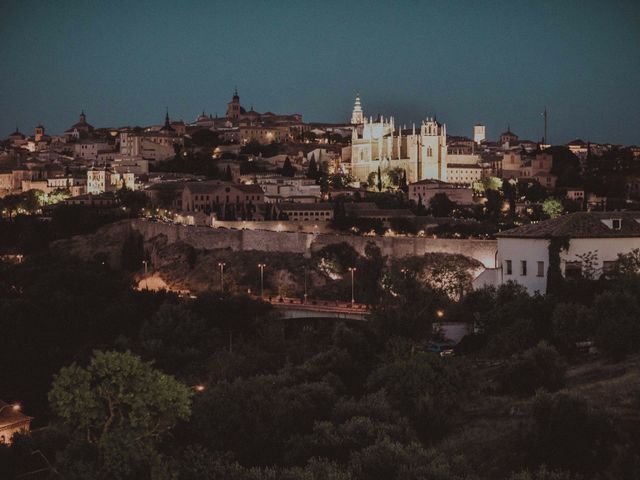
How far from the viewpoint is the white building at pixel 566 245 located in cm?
2467

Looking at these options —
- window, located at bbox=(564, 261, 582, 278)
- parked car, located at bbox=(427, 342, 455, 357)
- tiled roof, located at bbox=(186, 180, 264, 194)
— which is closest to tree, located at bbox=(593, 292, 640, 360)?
parked car, located at bbox=(427, 342, 455, 357)

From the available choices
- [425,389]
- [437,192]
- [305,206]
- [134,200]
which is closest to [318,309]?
[425,389]

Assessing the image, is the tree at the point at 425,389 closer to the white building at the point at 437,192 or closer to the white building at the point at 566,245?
the white building at the point at 566,245

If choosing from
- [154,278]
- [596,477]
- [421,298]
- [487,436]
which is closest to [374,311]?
[421,298]

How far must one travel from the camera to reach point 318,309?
3572 cm

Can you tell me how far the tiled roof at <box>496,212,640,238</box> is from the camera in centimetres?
2488

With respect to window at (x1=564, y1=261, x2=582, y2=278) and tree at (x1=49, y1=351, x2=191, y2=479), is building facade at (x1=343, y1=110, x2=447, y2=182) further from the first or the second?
tree at (x1=49, y1=351, x2=191, y2=479)

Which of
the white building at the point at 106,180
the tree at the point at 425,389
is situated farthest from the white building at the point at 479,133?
the tree at the point at 425,389

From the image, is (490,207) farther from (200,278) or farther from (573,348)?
(573,348)

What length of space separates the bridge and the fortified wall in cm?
601

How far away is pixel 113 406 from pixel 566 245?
14499 millimetres

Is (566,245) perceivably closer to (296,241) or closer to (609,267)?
(609,267)

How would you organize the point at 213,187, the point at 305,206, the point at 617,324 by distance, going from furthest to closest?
the point at 213,187 < the point at 305,206 < the point at 617,324

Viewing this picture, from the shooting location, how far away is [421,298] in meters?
29.9
